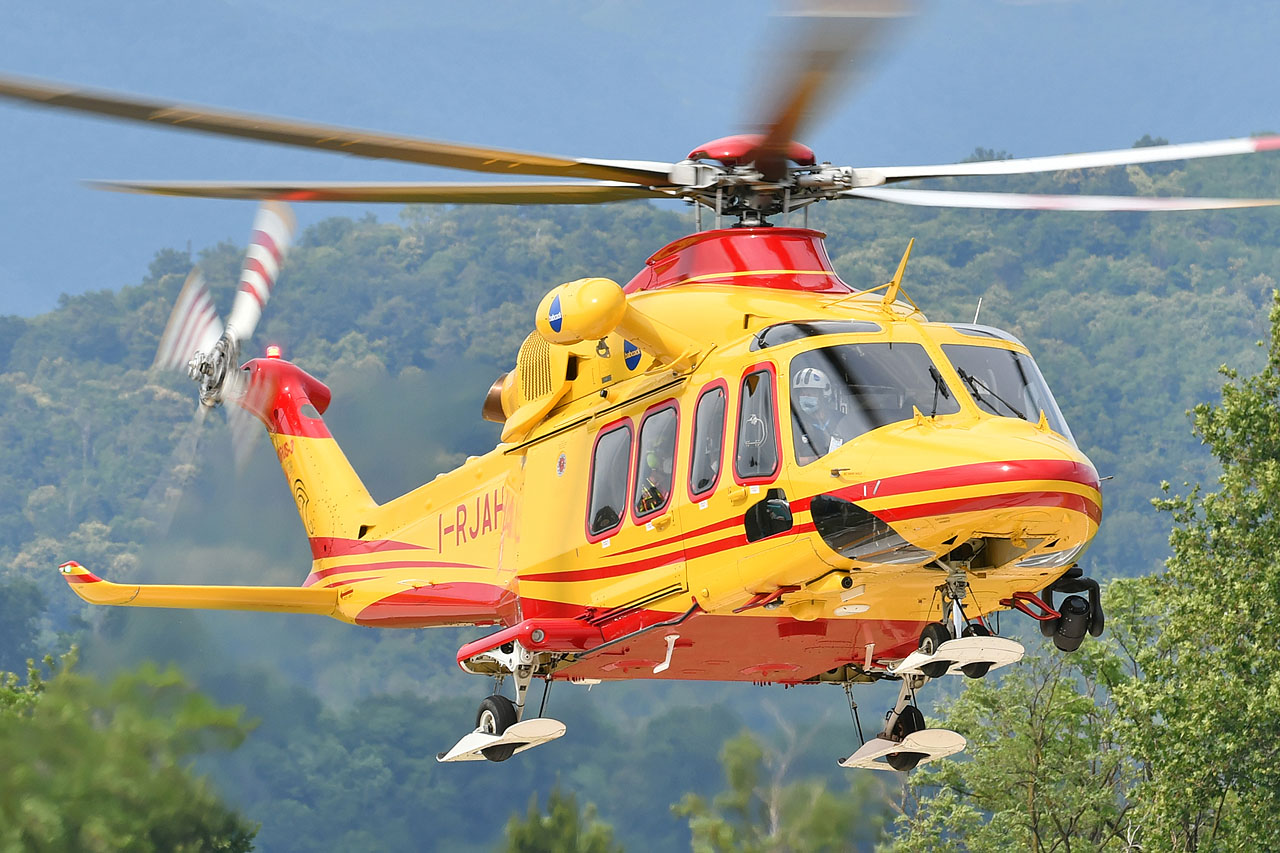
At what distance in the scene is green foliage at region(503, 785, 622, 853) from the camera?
96.8ft

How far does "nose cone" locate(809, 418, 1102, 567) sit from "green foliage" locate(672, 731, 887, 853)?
1908cm

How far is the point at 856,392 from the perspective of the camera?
30.6 ft

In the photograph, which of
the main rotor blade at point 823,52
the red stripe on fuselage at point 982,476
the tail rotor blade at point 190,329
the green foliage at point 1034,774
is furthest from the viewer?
the green foliage at point 1034,774

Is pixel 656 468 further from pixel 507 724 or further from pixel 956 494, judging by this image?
pixel 956 494

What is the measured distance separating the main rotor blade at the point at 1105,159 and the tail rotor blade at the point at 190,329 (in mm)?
5524

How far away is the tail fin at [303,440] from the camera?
15.1m

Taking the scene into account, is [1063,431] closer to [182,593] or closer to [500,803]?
[182,593]

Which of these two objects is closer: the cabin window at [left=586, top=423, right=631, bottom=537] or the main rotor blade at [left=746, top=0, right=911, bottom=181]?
the main rotor blade at [left=746, top=0, right=911, bottom=181]

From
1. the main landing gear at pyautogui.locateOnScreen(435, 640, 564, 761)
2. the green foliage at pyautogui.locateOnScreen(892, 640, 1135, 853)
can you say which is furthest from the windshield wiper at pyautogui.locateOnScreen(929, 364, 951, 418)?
the green foliage at pyautogui.locateOnScreen(892, 640, 1135, 853)

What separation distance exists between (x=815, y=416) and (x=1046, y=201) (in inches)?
82.2

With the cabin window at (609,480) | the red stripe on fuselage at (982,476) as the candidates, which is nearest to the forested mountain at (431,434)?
the cabin window at (609,480)

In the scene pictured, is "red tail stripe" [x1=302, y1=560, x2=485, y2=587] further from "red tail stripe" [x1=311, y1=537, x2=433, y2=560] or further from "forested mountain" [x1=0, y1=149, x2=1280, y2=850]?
"forested mountain" [x1=0, y1=149, x2=1280, y2=850]

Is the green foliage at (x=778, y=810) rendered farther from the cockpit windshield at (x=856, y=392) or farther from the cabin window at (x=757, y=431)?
the cockpit windshield at (x=856, y=392)

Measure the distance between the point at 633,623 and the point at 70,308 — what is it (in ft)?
289
